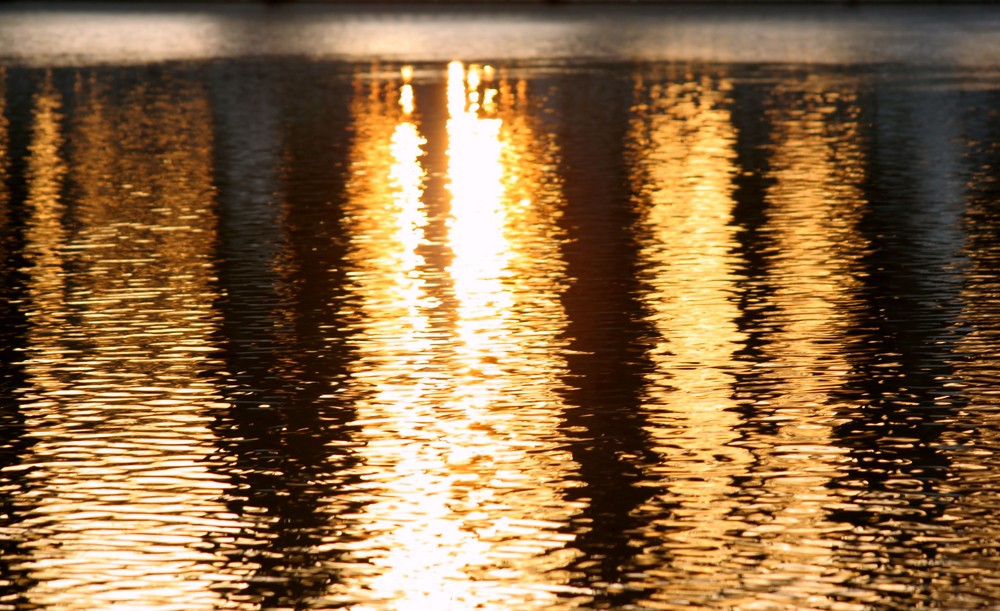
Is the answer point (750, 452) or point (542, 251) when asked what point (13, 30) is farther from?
point (750, 452)

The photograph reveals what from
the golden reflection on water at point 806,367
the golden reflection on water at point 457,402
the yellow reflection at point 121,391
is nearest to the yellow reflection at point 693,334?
the golden reflection on water at point 806,367

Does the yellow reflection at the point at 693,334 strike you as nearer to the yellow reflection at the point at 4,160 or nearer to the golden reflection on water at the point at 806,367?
the golden reflection on water at the point at 806,367

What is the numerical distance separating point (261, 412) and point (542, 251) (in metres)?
5.84

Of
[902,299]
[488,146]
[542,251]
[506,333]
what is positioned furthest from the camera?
[488,146]

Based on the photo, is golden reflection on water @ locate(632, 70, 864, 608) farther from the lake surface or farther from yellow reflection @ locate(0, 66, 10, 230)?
yellow reflection @ locate(0, 66, 10, 230)

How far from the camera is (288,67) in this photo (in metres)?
44.8

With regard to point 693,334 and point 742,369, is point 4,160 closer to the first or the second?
point 693,334

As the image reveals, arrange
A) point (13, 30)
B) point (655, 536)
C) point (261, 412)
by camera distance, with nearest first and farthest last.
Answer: point (655, 536), point (261, 412), point (13, 30)

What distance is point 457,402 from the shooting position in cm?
1019

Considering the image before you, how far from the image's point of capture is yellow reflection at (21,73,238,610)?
24.3 ft

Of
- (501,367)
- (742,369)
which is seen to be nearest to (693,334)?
(742,369)

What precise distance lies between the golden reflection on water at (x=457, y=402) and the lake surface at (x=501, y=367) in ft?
0.09

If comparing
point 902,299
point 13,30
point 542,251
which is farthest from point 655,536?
point 13,30

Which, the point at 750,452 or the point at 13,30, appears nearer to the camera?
the point at 750,452
